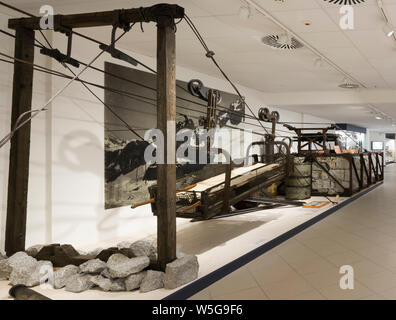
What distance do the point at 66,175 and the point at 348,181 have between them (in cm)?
807

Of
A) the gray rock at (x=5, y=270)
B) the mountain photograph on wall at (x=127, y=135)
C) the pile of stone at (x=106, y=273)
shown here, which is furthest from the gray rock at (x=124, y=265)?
the mountain photograph on wall at (x=127, y=135)

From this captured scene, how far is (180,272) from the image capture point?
3768 mm

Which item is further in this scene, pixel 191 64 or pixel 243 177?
pixel 191 64

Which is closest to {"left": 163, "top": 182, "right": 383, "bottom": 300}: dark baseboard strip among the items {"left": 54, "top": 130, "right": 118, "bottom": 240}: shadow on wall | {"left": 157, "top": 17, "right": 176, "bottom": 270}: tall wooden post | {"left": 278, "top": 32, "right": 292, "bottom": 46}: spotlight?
{"left": 157, "top": 17, "right": 176, "bottom": 270}: tall wooden post

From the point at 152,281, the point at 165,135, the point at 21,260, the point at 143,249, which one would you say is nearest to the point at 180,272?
the point at 152,281

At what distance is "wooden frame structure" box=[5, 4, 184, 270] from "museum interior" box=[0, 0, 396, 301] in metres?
0.02

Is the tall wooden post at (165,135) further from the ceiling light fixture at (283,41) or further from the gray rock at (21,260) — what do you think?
the ceiling light fixture at (283,41)

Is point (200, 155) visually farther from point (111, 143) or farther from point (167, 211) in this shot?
point (167, 211)

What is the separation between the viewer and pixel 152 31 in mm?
5973

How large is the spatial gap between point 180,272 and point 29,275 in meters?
1.52

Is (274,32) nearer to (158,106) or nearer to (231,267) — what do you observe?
(158,106)

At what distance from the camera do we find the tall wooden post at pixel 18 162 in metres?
4.31
